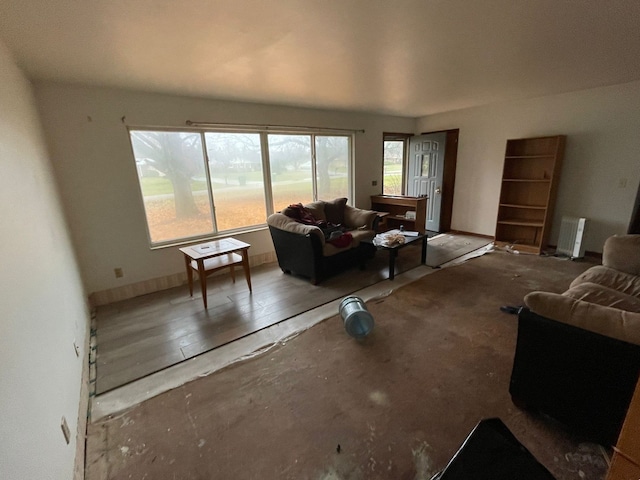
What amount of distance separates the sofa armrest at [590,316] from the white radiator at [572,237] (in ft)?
11.1

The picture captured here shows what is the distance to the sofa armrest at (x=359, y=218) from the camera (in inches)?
169

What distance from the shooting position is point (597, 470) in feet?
4.51

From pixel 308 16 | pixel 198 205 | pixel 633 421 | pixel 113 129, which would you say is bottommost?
pixel 633 421

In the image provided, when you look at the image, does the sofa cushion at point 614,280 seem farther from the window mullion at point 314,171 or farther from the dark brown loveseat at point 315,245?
the window mullion at point 314,171

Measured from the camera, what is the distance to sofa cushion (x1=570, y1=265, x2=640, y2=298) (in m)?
2.29

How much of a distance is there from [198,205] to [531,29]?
12.2ft

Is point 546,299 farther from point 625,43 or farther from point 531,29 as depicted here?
point 625,43

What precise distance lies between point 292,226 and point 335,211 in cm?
121

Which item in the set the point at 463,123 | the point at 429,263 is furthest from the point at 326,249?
the point at 463,123

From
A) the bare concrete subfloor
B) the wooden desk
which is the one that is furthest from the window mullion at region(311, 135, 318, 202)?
the bare concrete subfloor

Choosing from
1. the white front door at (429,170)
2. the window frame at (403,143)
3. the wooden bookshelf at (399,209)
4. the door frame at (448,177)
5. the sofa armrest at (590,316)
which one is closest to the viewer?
the sofa armrest at (590,316)

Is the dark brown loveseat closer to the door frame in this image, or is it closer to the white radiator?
the door frame

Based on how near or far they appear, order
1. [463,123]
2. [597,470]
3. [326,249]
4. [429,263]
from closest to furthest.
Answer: [597,470] → [326,249] → [429,263] → [463,123]

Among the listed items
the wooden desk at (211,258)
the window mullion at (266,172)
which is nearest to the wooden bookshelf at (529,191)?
the window mullion at (266,172)
